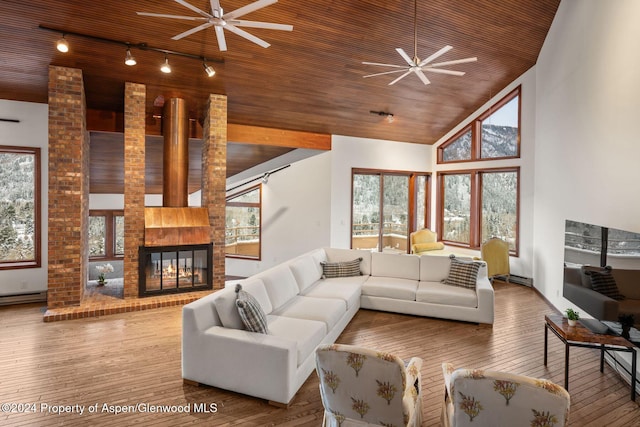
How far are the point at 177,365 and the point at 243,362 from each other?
1.04 metres

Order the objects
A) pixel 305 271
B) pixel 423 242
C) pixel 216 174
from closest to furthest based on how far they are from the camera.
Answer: pixel 305 271
pixel 216 174
pixel 423 242

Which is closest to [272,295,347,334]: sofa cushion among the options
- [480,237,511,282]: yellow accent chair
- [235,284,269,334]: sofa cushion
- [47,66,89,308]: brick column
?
[235,284,269,334]: sofa cushion

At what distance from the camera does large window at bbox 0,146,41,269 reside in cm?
554

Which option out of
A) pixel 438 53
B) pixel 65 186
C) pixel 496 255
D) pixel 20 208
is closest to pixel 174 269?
pixel 65 186

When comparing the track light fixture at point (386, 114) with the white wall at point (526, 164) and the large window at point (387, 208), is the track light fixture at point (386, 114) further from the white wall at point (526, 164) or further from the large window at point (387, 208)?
the white wall at point (526, 164)

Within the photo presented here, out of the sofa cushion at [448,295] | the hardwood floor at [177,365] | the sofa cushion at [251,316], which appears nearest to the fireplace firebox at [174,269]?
the hardwood floor at [177,365]

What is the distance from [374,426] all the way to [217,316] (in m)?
1.75

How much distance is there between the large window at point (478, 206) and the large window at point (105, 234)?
27.0ft

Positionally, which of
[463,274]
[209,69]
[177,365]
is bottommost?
[177,365]

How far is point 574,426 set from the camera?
2.63 metres

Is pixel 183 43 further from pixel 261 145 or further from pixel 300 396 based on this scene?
pixel 300 396

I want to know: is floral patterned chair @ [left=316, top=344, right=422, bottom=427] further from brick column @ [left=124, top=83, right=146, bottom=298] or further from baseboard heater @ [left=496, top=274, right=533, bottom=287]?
baseboard heater @ [left=496, top=274, right=533, bottom=287]

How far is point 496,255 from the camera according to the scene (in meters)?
6.93

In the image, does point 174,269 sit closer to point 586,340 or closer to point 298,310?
point 298,310
